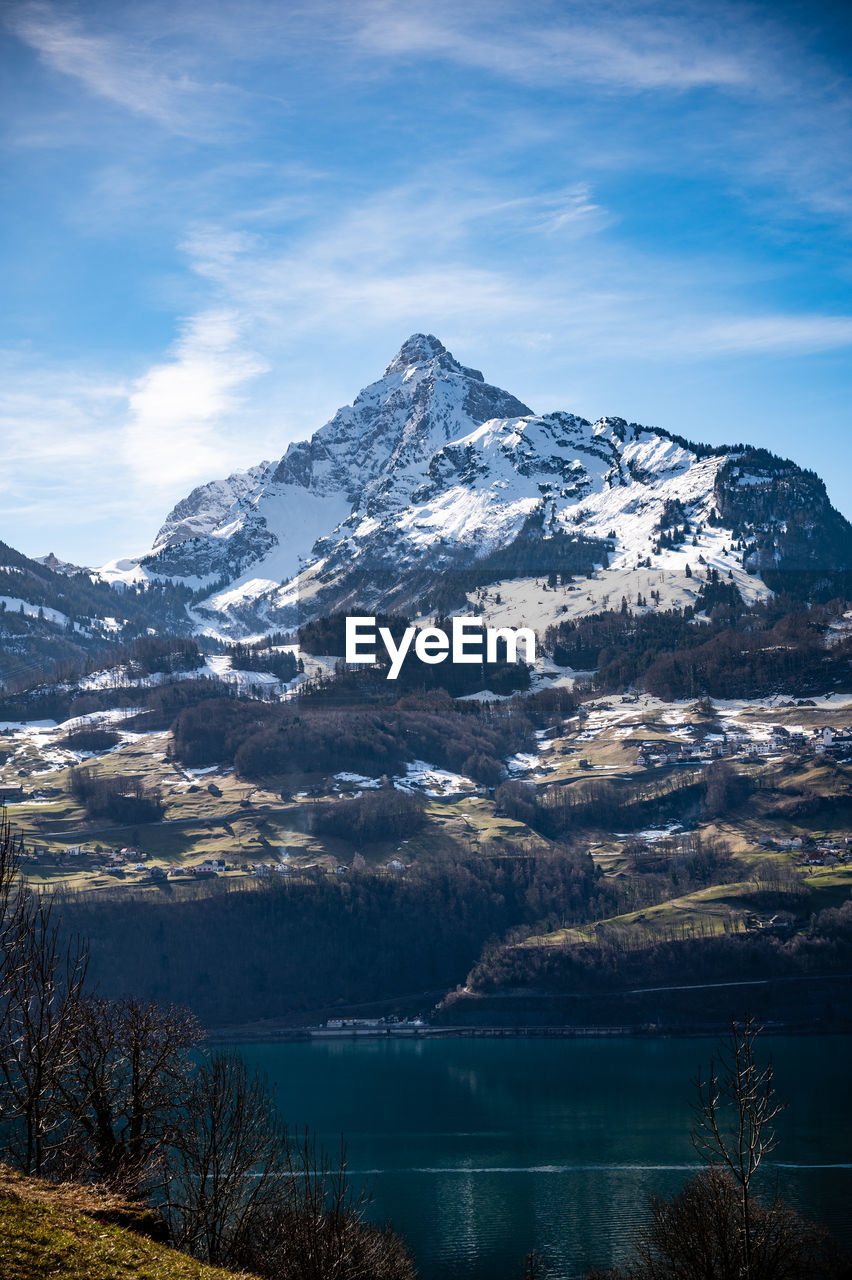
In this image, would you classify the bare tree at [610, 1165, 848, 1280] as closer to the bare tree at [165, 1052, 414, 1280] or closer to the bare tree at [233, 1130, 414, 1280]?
the bare tree at [233, 1130, 414, 1280]

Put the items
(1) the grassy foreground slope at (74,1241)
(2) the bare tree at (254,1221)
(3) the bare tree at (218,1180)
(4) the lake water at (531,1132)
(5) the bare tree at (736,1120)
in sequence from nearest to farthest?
(1) the grassy foreground slope at (74,1241)
(5) the bare tree at (736,1120)
(3) the bare tree at (218,1180)
(2) the bare tree at (254,1221)
(4) the lake water at (531,1132)

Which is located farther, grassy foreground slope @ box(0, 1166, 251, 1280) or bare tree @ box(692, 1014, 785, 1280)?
bare tree @ box(692, 1014, 785, 1280)

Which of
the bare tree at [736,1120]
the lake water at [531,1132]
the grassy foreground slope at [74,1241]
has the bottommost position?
the lake water at [531,1132]

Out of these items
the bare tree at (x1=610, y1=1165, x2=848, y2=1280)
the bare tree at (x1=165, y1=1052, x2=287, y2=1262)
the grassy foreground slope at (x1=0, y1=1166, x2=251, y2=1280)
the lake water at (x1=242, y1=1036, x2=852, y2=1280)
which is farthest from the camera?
the lake water at (x1=242, y1=1036, x2=852, y2=1280)

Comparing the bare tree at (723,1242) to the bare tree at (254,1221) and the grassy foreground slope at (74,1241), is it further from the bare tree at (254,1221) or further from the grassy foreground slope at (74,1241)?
the grassy foreground slope at (74,1241)

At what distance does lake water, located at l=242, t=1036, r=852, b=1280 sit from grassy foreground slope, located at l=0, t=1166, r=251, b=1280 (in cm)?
5639

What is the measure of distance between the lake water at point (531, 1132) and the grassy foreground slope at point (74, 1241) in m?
56.4

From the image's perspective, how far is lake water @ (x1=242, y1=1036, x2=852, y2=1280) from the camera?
9981cm

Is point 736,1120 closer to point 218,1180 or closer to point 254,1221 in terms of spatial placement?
point 254,1221

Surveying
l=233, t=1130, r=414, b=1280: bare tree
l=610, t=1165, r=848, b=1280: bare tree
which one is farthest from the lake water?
l=233, t=1130, r=414, b=1280: bare tree

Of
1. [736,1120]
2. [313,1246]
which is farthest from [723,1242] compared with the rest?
[736,1120]

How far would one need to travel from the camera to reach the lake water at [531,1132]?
99812 millimetres

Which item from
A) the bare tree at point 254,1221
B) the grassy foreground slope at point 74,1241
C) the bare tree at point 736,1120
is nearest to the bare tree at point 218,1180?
the bare tree at point 254,1221

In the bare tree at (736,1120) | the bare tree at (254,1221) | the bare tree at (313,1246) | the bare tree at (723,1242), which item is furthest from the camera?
the bare tree at (723,1242)
